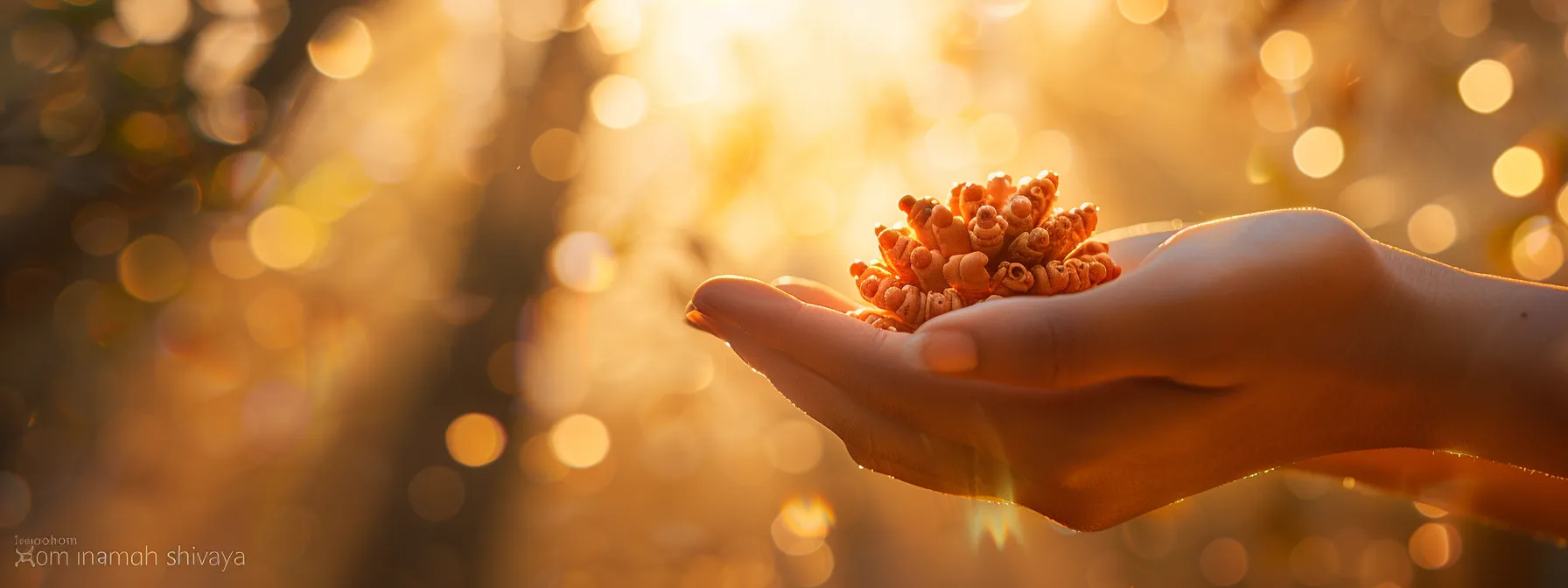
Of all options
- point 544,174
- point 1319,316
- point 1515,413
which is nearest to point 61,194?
point 544,174

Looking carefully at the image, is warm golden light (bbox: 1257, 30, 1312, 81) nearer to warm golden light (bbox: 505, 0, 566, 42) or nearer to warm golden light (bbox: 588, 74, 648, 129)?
warm golden light (bbox: 588, 74, 648, 129)

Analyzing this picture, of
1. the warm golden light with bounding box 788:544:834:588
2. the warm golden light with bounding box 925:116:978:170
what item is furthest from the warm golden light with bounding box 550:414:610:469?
the warm golden light with bounding box 925:116:978:170

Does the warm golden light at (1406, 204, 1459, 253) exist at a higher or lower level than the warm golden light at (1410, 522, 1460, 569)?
higher

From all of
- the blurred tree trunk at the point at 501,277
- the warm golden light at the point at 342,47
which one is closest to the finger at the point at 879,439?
the blurred tree trunk at the point at 501,277

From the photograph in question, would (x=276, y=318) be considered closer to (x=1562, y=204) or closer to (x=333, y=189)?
(x=333, y=189)

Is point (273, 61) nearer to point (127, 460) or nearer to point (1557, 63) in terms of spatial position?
point (127, 460)

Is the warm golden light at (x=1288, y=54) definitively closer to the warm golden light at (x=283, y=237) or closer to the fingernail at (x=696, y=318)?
the fingernail at (x=696, y=318)

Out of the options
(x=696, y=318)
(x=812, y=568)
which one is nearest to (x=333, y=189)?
(x=696, y=318)
